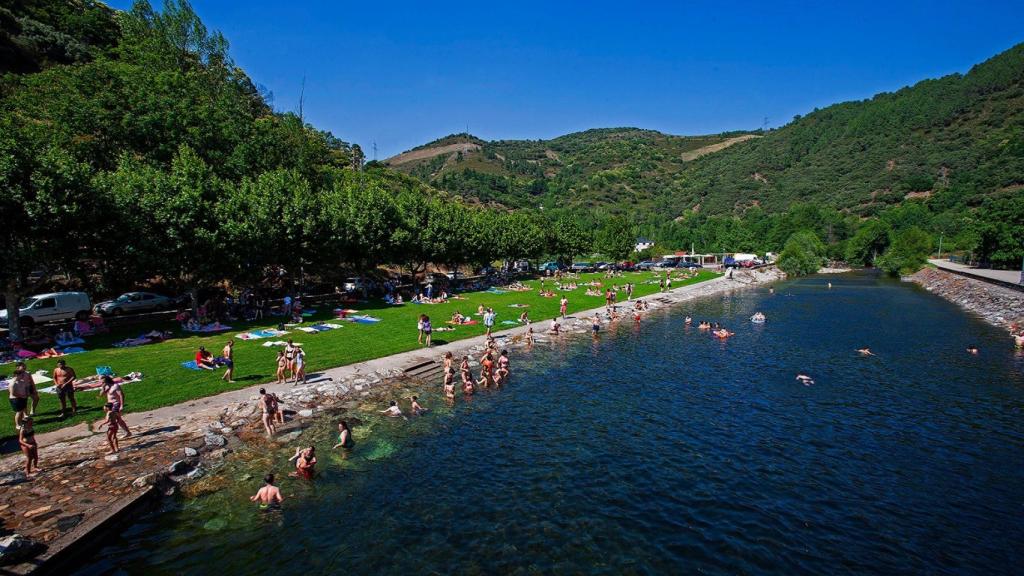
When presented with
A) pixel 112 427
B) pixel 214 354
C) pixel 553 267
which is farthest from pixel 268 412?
pixel 553 267

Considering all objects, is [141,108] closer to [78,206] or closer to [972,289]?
[78,206]

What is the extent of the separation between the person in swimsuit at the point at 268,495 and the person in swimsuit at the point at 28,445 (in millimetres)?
5868

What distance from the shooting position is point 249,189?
37094 mm

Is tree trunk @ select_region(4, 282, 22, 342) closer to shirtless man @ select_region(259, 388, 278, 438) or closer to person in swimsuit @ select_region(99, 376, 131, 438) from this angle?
person in swimsuit @ select_region(99, 376, 131, 438)

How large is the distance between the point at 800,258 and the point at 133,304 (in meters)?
122

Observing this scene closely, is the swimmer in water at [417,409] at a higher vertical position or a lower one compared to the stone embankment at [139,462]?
lower

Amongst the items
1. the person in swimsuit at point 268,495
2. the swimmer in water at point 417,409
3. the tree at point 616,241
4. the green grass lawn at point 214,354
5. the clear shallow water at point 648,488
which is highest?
the tree at point 616,241

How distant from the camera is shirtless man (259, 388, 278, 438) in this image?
1842 cm

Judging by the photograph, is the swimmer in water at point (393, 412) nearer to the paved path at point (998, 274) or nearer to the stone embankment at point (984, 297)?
the stone embankment at point (984, 297)

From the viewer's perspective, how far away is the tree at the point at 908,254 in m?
104

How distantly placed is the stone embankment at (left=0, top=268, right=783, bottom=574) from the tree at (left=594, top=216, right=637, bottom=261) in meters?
85.4

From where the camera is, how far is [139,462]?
15.1m

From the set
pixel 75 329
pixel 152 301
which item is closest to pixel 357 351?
pixel 75 329

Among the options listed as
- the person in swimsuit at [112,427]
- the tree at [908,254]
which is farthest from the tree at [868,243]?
the person in swimsuit at [112,427]
